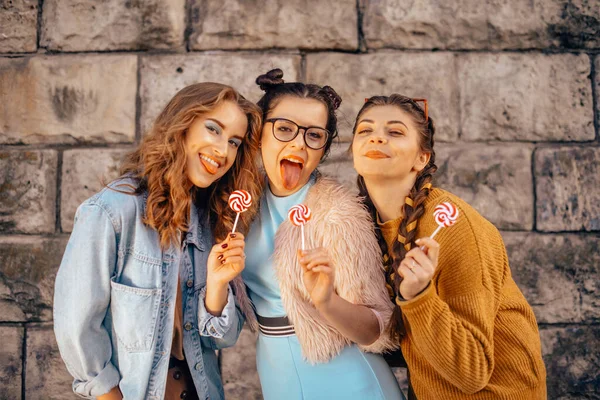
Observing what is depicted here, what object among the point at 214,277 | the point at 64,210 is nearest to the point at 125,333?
the point at 214,277

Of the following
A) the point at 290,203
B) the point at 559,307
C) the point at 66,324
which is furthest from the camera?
the point at 559,307

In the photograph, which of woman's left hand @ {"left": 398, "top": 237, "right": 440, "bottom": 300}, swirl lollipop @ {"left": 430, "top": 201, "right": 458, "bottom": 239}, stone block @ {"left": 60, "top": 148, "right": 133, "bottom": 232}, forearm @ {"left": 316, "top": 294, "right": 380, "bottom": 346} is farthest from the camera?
stone block @ {"left": 60, "top": 148, "right": 133, "bottom": 232}

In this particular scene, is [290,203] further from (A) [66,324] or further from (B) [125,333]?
(A) [66,324]

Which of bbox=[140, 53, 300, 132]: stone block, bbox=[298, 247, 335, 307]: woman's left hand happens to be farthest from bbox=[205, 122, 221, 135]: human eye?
bbox=[140, 53, 300, 132]: stone block

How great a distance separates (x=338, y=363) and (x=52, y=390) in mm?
2493

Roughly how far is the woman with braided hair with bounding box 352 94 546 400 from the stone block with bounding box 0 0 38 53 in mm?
2675

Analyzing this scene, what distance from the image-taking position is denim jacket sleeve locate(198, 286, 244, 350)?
2.06 metres

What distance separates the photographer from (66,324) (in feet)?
6.08

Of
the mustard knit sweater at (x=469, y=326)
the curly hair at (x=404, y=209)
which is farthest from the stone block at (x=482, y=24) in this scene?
the mustard knit sweater at (x=469, y=326)

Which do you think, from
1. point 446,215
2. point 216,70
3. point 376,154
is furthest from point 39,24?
point 446,215

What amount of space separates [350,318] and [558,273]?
2.20 meters

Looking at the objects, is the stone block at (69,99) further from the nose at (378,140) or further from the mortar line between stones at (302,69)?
the nose at (378,140)

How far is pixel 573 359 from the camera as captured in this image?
11.0 feet

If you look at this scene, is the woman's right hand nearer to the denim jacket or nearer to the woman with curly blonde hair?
the woman with curly blonde hair
